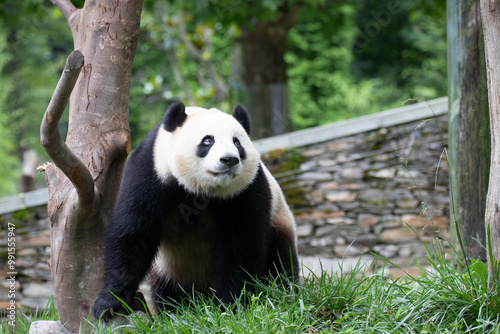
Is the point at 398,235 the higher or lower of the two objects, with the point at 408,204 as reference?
lower

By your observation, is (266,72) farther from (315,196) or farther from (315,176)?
(315,196)

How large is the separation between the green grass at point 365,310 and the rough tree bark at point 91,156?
344mm

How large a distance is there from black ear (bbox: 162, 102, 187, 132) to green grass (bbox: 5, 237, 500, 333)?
1157 millimetres

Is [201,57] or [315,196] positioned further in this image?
[201,57]

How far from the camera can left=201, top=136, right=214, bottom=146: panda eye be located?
3199 millimetres

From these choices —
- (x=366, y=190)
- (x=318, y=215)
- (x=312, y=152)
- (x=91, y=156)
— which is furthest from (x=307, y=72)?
(x=91, y=156)

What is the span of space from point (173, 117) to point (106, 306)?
4.11 ft

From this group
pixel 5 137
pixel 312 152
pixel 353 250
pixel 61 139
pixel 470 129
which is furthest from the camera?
pixel 5 137

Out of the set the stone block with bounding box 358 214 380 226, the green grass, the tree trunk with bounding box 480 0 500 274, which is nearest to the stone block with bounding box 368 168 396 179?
the stone block with bounding box 358 214 380 226

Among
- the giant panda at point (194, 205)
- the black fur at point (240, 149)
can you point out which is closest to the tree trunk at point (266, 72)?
the giant panda at point (194, 205)

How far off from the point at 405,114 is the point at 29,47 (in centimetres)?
1455

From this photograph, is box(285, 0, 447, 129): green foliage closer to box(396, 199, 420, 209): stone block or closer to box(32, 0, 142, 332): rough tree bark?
box(396, 199, 420, 209): stone block

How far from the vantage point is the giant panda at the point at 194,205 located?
322 cm

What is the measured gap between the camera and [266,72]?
995cm
